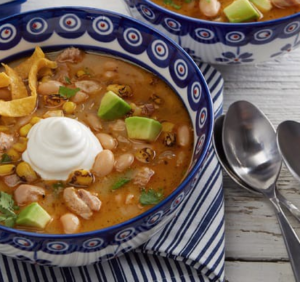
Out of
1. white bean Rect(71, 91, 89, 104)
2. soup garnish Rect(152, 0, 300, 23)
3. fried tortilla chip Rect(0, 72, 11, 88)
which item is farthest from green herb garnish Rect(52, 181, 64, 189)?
soup garnish Rect(152, 0, 300, 23)

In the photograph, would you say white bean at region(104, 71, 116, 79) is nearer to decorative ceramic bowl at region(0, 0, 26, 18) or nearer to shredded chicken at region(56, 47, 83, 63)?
shredded chicken at region(56, 47, 83, 63)

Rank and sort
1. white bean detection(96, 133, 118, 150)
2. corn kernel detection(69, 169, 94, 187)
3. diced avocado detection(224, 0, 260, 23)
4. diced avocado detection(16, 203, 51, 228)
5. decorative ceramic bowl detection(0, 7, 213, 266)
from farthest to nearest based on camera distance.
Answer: diced avocado detection(224, 0, 260, 23) → white bean detection(96, 133, 118, 150) → corn kernel detection(69, 169, 94, 187) → diced avocado detection(16, 203, 51, 228) → decorative ceramic bowl detection(0, 7, 213, 266)

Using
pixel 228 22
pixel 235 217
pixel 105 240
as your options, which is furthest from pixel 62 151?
pixel 228 22

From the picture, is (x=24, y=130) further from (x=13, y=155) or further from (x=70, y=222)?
(x=70, y=222)

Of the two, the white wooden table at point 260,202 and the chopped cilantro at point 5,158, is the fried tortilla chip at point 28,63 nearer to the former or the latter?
the chopped cilantro at point 5,158

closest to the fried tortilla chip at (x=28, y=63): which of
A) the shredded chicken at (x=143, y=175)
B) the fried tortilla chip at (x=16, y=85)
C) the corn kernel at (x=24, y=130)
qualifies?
the fried tortilla chip at (x=16, y=85)

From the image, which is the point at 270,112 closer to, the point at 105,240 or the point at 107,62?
the point at 107,62
